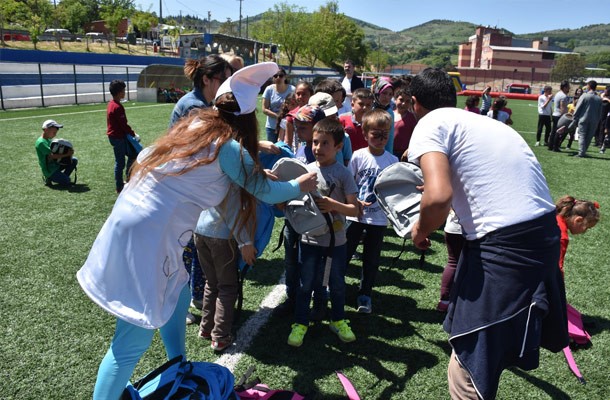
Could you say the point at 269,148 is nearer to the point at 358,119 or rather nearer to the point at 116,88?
the point at 358,119

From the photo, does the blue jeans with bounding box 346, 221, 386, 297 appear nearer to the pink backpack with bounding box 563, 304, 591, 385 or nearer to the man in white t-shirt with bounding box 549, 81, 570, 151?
the pink backpack with bounding box 563, 304, 591, 385

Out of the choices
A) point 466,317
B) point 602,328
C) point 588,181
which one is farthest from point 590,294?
point 588,181

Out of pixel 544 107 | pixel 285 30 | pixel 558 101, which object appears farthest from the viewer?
pixel 285 30

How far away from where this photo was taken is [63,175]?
304 inches

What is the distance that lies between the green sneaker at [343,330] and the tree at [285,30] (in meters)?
72.2

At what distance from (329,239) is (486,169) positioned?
155 cm

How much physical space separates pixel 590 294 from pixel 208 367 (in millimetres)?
3981

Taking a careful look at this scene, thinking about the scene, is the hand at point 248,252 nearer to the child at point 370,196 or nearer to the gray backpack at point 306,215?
the gray backpack at point 306,215

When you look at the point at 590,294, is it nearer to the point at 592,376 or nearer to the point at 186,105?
the point at 592,376

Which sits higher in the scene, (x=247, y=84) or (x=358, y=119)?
(x=247, y=84)

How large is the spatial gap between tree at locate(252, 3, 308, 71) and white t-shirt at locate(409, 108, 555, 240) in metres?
73.3

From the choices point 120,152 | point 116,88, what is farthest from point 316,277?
point 120,152

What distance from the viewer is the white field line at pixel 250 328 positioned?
323cm

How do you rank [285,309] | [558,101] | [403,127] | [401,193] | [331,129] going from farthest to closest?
[558,101] < [403,127] < [285,309] < [331,129] < [401,193]
